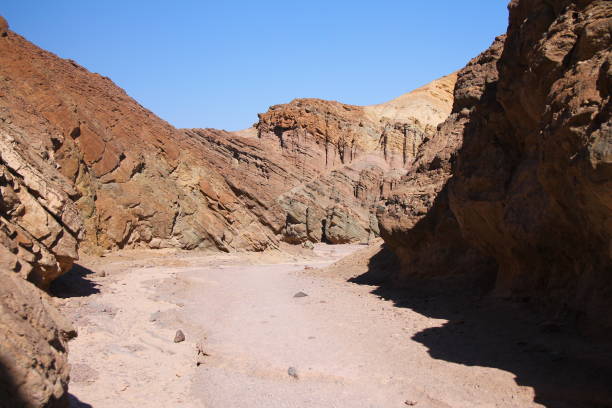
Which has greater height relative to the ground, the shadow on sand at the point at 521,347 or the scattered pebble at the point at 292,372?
the shadow on sand at the point at 521,347

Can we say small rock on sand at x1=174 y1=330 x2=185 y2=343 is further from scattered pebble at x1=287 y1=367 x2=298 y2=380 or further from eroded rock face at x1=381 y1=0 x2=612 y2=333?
eroded rock face at x1=381 y1=0 x2=612 y2=333

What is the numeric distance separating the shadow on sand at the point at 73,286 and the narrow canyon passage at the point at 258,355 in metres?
0.06

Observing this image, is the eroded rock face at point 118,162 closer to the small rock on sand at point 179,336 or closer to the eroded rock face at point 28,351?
the small rock on sand at point 179,336

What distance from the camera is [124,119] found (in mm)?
23031

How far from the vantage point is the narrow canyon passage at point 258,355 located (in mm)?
5016

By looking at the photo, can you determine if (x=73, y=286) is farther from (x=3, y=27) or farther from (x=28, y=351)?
(x=3, y=27)

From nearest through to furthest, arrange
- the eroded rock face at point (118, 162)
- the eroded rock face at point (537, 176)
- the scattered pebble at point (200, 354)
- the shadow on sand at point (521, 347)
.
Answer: the shadow on sand at point (521, 347), the eroded rock face at point (537, 176), the scattered pebble at point (200, 354), the eroded rock face at point (118, 162)

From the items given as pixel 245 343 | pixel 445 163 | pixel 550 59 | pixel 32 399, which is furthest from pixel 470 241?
pixel 32 399

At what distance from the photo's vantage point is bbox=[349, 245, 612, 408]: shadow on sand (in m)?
4.68

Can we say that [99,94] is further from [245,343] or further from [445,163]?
[245,343]

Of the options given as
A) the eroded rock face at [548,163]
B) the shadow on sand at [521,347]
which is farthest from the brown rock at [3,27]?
the shadow on sand at [521,347]

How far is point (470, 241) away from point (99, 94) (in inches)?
744

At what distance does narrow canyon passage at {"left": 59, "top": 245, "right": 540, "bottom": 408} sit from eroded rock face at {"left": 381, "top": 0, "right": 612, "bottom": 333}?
6.29 feet

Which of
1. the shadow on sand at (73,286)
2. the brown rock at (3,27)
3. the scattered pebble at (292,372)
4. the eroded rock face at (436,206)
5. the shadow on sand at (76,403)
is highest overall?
the brown rock at (3,27)
